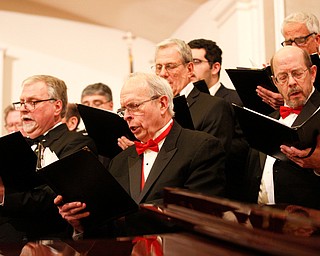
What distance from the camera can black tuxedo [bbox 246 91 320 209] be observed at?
9.75ft

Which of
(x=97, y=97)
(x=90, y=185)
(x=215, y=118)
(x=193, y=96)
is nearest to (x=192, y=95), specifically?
(x=193, y=96)

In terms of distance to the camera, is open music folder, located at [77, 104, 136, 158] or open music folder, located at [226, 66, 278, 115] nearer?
open music folder, located at [226, 66, 278, 115]

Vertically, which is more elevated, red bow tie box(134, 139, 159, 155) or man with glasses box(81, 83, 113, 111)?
man with glasses box(81, 83, 113, 111)

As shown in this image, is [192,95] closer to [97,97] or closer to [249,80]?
[249,80]

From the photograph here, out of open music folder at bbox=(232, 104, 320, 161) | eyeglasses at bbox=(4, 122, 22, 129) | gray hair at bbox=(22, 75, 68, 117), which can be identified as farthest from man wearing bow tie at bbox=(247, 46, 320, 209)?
eyeglasses at bbox=(4, 122, 22, 129)

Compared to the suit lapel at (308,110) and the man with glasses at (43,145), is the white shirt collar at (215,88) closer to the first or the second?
the man with glasses at (43,145)

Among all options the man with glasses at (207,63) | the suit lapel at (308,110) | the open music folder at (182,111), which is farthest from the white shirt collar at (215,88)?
the suit lapel at (308,110)

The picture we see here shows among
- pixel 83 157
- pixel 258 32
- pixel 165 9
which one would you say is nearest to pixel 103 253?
pixel 83 157

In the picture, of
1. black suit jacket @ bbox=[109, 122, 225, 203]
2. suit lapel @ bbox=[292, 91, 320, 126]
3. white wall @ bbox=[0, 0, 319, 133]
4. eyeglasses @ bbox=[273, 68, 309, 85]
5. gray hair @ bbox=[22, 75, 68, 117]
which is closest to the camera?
black suit jacket @ bbox=[109, 122, 225, 203]

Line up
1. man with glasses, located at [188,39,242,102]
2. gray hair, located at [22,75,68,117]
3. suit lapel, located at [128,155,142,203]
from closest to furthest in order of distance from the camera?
suit lapel, located at [128,155,142,203] < gray hair, located at [22,75,68,117] < man with glasses, located at [188,39,242,102]

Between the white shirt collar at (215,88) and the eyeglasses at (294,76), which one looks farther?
the white shirt collar at (215,88)

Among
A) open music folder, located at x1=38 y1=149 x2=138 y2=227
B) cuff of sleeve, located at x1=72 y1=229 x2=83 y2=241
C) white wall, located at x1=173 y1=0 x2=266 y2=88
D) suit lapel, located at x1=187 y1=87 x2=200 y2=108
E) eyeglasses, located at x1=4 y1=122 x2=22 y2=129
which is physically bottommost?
cuff of sleeve, located at x1=72 y1=229 x2=83 y2=241

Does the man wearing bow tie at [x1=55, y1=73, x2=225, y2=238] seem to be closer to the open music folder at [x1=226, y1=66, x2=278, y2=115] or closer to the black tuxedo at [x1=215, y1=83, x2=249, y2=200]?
the open music folder at [x1=226, y1=66, x2=278, y2=115]

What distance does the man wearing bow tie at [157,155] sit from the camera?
9.64ft
